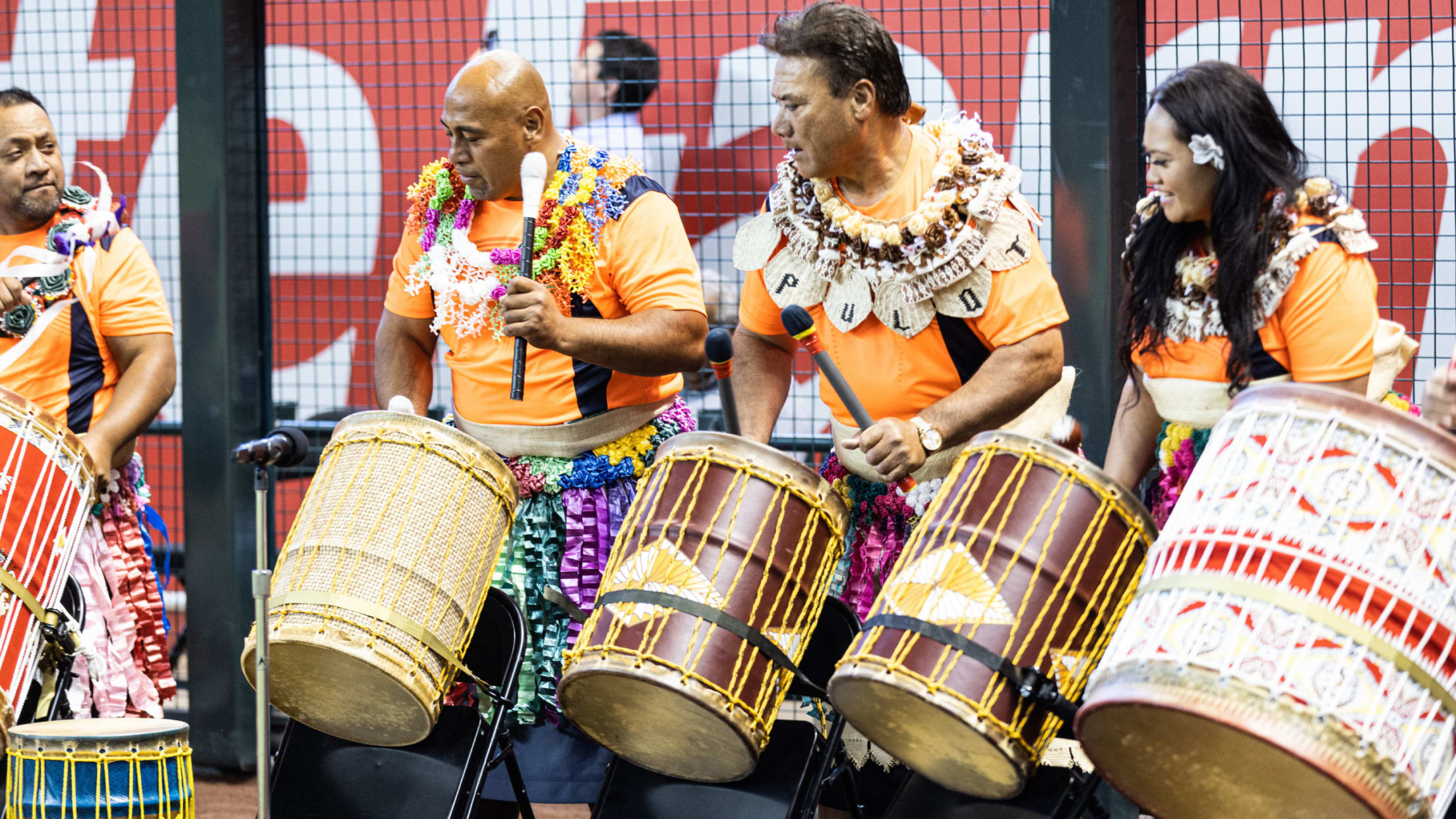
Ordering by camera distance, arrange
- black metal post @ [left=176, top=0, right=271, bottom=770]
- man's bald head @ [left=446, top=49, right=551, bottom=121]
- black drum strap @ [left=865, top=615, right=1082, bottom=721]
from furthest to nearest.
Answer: black metal post @ [left=176, top=0, right=271, bottom=770], man's bald head @ [left=446, top=49, right=551, bottom=121], black drum strap @ [left=865, top=615, right=1082, bottom=721]

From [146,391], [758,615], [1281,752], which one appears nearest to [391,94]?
[146,391]

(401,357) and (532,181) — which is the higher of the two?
(532,181)

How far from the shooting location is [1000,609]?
289cm

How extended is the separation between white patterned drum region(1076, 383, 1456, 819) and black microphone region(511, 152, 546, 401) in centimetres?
146

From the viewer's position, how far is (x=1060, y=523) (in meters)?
2.94

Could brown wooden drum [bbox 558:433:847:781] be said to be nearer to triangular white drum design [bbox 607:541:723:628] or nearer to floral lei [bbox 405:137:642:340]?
triangular white drum design [bbox 607:541:723:628]

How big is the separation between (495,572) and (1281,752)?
2045 millimetres

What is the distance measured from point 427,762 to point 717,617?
1.03m

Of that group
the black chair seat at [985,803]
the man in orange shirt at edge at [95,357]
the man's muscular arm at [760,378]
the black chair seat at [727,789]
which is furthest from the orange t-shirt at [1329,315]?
the man in orange shirt at edge at [95,357]

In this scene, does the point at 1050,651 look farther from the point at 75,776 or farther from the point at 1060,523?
the point at 75,776

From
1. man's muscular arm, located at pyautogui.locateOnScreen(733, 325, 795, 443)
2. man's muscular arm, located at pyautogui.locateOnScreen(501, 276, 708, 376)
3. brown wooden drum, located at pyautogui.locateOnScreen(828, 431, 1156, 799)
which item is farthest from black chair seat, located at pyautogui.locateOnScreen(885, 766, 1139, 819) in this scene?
man's muscular arm, located at pyautogui.locateOnScreen(501, 276, 708, 376)

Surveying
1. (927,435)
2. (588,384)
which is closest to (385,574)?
(588,384)

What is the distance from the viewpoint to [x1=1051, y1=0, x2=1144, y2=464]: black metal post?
4.24 m

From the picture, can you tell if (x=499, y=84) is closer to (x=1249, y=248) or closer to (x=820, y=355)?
(x=820, y=355)
